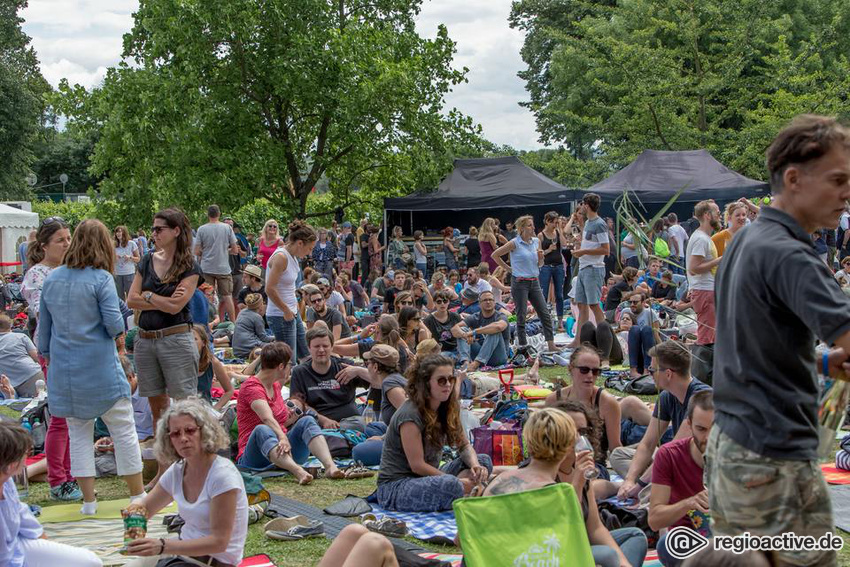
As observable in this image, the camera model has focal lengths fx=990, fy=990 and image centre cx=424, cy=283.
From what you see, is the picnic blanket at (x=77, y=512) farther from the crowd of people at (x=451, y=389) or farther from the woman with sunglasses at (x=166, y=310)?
the woman with sunglasses at (x=166, y=310)

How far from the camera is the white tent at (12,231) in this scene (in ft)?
85.8

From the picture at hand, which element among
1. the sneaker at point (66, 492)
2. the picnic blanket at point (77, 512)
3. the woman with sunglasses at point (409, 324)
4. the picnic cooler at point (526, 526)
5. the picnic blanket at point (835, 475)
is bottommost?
the picnic blanket at point (835, 475)

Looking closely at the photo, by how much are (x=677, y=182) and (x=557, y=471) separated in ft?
58.9

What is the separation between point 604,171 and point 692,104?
3.64 m

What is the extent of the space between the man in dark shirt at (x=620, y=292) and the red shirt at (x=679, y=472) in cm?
819

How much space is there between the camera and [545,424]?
408 centimetres

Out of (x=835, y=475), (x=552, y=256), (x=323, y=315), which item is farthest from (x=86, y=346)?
(x=552, y=256)

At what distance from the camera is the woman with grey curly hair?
3.93 m

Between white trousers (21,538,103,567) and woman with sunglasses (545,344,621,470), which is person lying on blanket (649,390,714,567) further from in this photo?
white trousers (21,538,103,567)

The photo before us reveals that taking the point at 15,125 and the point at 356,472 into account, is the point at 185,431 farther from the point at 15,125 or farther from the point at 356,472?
the point at 15,125

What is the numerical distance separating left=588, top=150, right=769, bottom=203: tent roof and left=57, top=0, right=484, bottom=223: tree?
170 inches

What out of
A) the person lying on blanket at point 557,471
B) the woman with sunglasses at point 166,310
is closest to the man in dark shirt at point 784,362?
the person lying on blanket at point 557,471

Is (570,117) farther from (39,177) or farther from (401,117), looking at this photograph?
(39,177)

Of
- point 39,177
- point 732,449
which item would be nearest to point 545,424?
point 732,449
